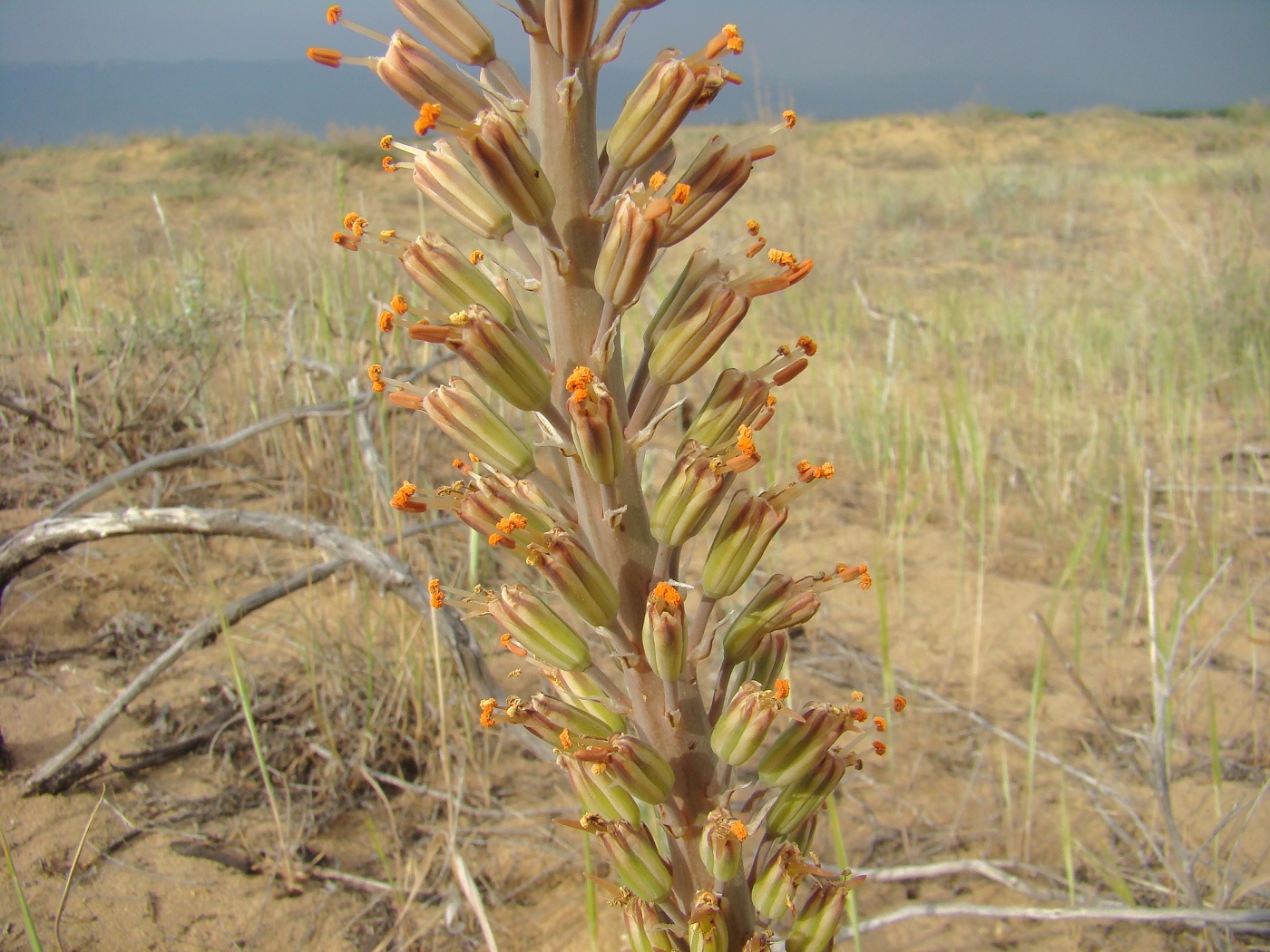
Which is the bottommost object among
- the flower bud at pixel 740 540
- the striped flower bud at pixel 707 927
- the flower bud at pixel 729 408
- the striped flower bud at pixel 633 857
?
the striped flower bud at pixel 707 927

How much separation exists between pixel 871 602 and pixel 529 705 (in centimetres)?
290

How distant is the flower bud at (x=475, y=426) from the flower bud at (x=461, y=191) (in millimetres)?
184

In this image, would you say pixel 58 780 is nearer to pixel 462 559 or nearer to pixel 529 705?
pixel 462 559

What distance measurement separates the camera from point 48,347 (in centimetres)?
393

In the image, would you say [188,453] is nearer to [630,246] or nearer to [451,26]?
[451,26]

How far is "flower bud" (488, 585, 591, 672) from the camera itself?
97 cm

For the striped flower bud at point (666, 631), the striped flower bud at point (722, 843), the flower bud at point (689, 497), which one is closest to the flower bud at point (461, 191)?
the flower bud at point (689, 497)

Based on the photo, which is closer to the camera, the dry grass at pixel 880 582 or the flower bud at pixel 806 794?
the flower bud at pixel 806 794

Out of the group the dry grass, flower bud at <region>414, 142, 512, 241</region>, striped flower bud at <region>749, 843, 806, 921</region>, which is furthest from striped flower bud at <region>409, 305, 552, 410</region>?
the dry grass

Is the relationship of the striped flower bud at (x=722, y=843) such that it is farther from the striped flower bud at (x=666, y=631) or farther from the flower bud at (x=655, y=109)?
the flower bud at (x=655, y=109)

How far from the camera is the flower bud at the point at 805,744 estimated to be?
3.18 feet

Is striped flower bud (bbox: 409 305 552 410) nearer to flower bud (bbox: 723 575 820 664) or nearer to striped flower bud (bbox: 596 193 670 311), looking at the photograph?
striped flower bud (bbox: 596 193 670 311)

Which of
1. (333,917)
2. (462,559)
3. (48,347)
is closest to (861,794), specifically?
(333,917)

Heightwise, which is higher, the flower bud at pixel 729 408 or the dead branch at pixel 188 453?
the flower bud at pixel 729 408
